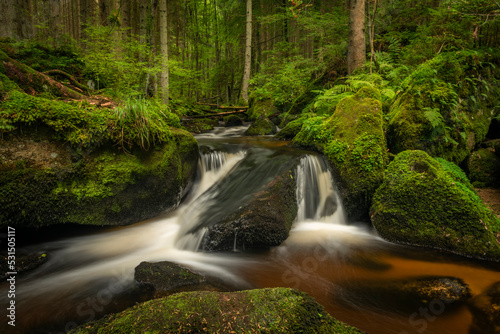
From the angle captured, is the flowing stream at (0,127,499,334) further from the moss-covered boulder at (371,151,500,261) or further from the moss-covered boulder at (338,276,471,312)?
the moss-covered boulder at (371,151,500,261)

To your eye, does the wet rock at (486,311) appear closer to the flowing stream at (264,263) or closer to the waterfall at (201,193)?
the flowing stream at (264,263)

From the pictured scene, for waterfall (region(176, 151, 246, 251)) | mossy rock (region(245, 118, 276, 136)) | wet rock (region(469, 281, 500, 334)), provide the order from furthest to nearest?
mossy rock (region(245, 118, 276, 136))
waterfall (region(176, 151, 246, 251))
wet rock (region(469, 281, 500, 334))

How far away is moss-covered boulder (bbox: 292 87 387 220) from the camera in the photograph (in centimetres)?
514

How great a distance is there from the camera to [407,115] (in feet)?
18.9

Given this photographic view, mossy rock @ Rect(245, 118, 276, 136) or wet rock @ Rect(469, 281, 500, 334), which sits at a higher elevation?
mossy rock @ Rect(245, 118, 276, 136)

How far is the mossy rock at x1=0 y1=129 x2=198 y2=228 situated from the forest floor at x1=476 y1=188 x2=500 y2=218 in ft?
19.8

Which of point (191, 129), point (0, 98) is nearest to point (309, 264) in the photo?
point (0, 98)

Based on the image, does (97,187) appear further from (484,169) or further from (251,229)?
(484,169)

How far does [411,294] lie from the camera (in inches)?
122

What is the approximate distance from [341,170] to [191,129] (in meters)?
7.56

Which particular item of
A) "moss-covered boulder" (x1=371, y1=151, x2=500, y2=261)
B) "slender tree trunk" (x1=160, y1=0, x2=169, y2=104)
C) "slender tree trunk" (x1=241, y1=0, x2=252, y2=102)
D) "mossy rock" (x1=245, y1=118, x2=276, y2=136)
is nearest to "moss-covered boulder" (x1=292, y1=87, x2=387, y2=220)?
"moss-covered boulder" (x1=371, y1=151, x2=500, y2=261)

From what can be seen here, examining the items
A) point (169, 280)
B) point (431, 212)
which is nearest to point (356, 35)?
point (431, 212)

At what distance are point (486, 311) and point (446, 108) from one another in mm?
4485

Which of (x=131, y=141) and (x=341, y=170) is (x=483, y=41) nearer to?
(x=341, y=170)
